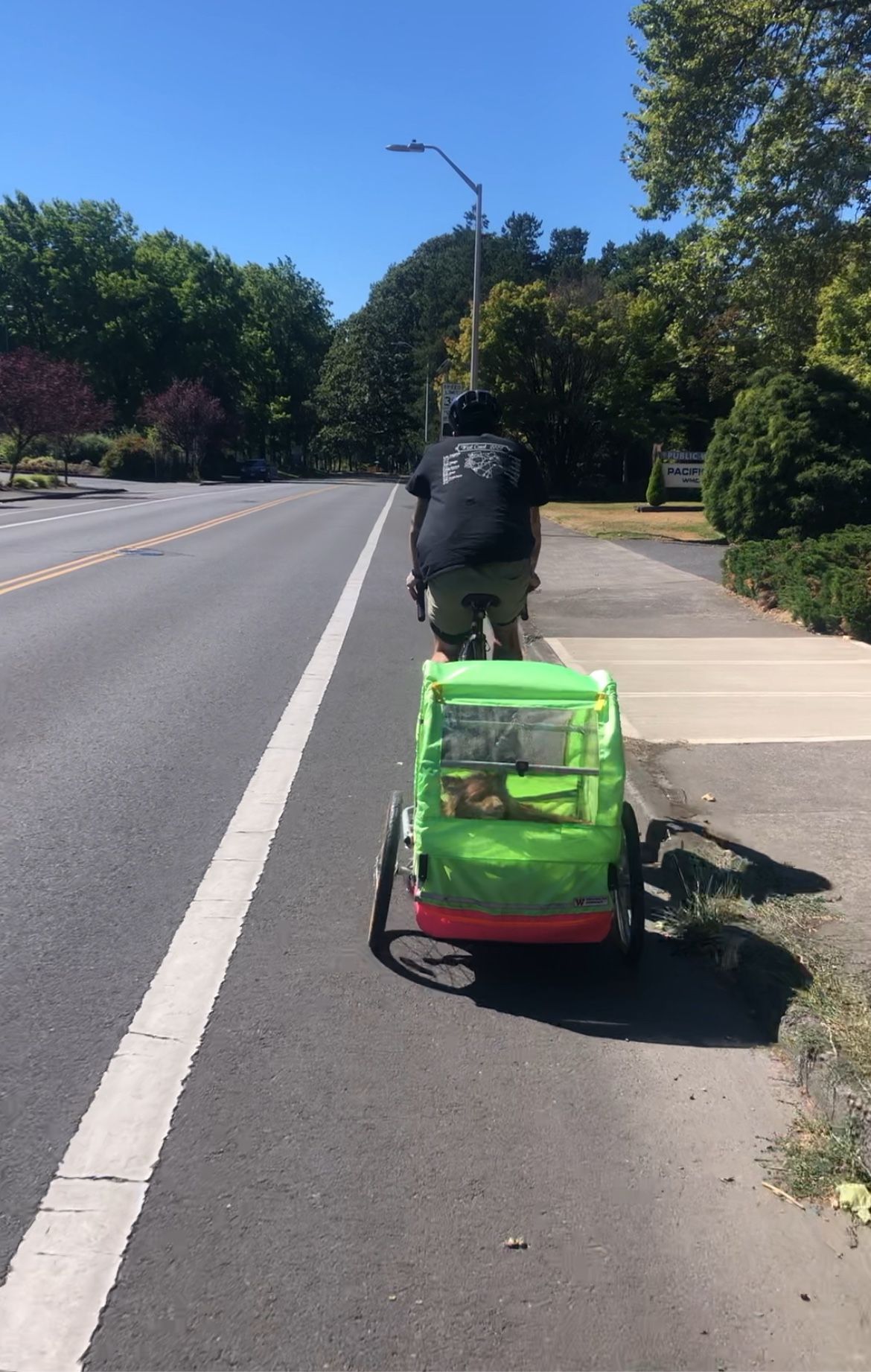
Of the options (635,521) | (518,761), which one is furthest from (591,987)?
(635,521)

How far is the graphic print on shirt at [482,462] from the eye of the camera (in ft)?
17.1

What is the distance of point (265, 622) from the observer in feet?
40.7

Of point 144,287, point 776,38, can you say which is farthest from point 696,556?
point 144,287

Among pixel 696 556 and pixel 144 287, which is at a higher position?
pixel 144 287

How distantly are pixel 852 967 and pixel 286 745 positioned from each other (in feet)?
13.4

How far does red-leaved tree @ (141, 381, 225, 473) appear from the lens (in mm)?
62312

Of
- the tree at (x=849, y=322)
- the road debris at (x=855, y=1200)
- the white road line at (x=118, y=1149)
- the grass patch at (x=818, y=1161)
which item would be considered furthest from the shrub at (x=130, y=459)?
the road debris at (x=855, y=1200)

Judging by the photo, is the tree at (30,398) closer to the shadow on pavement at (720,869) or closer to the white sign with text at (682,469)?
the white sign with text at (682,469)

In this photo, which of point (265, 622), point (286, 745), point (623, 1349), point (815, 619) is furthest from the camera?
point (265, 622)

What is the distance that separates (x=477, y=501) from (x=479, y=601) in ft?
1.47

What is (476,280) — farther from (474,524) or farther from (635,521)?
(474,524)

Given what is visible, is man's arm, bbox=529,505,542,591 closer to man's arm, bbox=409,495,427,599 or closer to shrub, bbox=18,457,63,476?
man's arm, bbox=409,495,427,599

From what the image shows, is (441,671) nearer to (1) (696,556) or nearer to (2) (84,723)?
(2) (84,723)

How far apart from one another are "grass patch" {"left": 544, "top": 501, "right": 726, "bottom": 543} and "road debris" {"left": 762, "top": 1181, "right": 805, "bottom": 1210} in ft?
69.1
